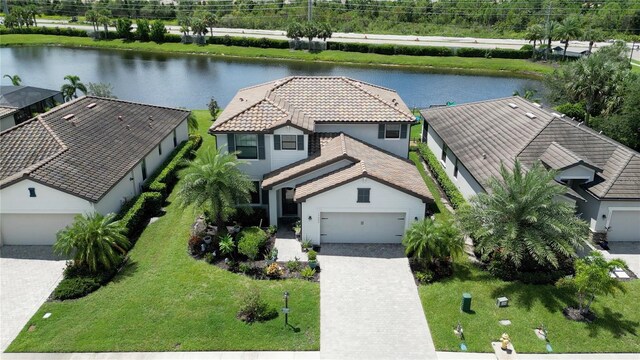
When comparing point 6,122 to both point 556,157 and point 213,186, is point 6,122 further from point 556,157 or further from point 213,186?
point 556,157

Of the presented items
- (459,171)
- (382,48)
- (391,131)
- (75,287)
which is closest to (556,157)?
(459,171)

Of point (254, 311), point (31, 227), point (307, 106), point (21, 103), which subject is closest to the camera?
point (254, 311)

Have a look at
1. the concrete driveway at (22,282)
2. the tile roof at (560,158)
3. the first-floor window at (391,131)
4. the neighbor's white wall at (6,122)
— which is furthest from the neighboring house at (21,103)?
the tile roof at (560,158)

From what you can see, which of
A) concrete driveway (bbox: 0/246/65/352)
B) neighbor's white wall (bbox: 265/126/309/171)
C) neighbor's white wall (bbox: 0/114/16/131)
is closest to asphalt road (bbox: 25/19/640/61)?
neighbor's white wall (bbox: 0/114/16/131)

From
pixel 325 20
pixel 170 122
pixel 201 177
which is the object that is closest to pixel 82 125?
pixel 170 122

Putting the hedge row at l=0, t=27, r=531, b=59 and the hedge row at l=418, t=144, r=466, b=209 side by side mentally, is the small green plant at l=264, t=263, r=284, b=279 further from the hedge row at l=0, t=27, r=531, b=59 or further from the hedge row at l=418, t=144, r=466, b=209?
the hedge row at l=0, t=27, r=531, b=59

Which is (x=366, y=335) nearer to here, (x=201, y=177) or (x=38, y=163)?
(x=201, y=177)

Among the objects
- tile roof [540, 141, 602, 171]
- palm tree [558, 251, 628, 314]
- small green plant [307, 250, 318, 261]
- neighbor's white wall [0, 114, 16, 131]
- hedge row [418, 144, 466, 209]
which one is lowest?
small green plant [307, 250, 318, 261]
